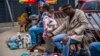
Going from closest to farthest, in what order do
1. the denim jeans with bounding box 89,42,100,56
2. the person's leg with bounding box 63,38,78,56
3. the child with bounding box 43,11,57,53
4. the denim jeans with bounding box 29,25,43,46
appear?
the denim jeans with bounding box 89,42,100,56, the person's leg with bounding box 63,38,78,56, the child with bounding box 43,11,57,53, the denim jeans with bounding box 29,25,43,46

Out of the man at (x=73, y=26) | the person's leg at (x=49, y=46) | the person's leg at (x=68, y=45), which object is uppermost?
the man at (x=73, y=26)

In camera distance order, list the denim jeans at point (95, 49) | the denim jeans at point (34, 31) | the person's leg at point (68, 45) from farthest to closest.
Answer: the denim jeans at point (34, 31) → the person's leg at point (68, 45) → the denim jeans at point (95, 49)

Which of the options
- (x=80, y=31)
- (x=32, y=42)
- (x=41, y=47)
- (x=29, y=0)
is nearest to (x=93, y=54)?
(x=80, y=31)

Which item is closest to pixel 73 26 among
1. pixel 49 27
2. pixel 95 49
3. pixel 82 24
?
pixel 82 24

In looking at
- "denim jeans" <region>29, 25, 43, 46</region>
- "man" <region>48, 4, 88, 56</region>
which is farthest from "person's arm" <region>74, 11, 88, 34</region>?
"denim jeans" <region>29, 25, 43, 46</region>

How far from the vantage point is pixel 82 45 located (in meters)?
6.07

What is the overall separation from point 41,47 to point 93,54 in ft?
14.3

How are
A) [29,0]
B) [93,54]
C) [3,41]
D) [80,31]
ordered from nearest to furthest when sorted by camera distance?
[93,54] → [80,31] → [3,41] → [29,0]

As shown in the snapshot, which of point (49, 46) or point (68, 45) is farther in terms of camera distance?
point (49, 46)

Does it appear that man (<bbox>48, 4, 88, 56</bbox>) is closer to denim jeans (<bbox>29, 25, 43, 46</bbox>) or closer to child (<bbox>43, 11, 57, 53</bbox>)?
child (<bbox>43, 11, 57, 53</bbox>)

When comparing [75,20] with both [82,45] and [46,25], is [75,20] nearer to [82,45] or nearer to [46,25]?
[82,45]

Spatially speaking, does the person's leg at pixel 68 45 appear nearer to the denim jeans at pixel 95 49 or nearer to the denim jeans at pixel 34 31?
the denim jeans at pixel 95 49

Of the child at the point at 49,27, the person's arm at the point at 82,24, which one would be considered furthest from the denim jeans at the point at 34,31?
the person's arm at the point at 82,24

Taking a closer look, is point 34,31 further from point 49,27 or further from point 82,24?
point 82,24
